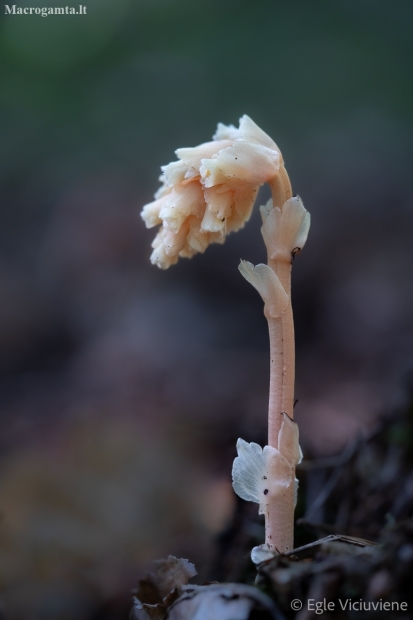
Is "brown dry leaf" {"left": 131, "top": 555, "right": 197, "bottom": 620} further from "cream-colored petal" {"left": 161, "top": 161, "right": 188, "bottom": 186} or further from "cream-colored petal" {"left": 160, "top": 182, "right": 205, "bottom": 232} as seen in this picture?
"cream-colored petal" {"left": 161, "top": 161, "right": 188, "bottom": 186}

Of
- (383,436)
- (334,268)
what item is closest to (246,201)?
(383,436)

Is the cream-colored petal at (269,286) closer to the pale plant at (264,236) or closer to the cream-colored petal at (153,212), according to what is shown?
the pale plant at (264,236)

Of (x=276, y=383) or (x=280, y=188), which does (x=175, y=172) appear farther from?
(x=276, y=383)

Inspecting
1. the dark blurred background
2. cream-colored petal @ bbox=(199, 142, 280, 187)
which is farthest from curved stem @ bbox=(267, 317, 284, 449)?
the dark blurred background

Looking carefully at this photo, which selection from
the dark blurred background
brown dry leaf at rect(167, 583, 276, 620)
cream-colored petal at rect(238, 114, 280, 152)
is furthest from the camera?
the dark blurred background

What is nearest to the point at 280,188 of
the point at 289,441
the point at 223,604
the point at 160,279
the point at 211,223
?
the point at 211,223

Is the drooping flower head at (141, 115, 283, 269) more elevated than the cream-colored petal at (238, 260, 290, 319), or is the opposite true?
the drooping flower head at (141, 115, 283, 269)
